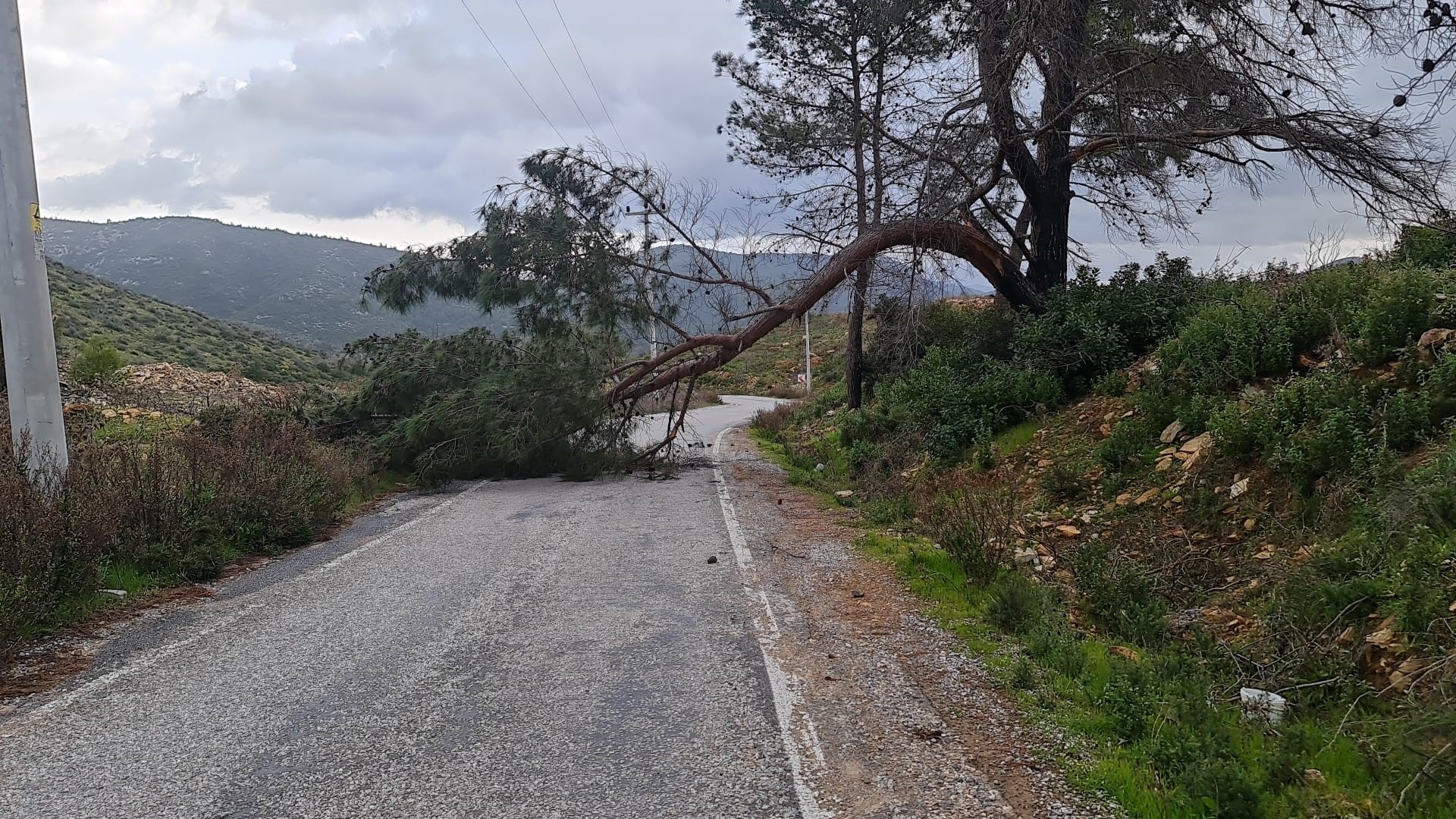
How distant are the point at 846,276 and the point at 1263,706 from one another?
10957 mm

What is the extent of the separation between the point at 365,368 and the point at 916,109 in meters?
11.2

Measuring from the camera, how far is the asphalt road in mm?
3848

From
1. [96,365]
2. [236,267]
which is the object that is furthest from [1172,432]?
[236,267]

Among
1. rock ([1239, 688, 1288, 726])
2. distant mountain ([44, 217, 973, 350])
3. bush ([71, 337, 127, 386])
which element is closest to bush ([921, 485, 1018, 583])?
rock ([1239, 688, 1288, 726])

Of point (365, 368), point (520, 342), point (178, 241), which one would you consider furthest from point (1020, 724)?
point (178, 241)

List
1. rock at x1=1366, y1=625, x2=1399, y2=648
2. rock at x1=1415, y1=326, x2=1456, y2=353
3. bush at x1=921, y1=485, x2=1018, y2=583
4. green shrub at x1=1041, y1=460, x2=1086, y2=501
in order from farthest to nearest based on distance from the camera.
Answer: green shrub at x1=1041, y1=460, x2=1086, y2=501 → bush at x1=921, y1=485, x2=1018, y2=583 → rock at x1=1415, y1=326, x2=1456, y2=353 → rock at x1=1366, y1=625, x2=1399, y2=648

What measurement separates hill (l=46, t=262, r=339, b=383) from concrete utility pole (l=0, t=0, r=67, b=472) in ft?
77.6

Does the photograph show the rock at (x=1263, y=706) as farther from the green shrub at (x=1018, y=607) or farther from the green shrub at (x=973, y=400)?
the green shrub at (x=973, y=400)

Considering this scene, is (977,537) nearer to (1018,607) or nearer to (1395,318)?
(1018,607)

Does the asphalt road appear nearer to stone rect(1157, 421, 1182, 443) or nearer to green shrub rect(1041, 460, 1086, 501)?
green shrub rect(1041, 460, 1086, 501)

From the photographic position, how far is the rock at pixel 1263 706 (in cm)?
435

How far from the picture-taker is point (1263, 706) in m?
4.43

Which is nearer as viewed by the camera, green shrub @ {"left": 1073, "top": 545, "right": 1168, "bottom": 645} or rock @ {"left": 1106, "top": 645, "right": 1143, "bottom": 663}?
rock @ {"left": 1106, "top": 645, "right": 1143, "bottom": 663}

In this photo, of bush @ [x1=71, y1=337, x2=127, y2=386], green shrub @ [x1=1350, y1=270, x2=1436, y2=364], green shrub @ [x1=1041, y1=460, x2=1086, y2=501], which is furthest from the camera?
bush @ [x1=71, y1=337, x2=127, y2=386]
